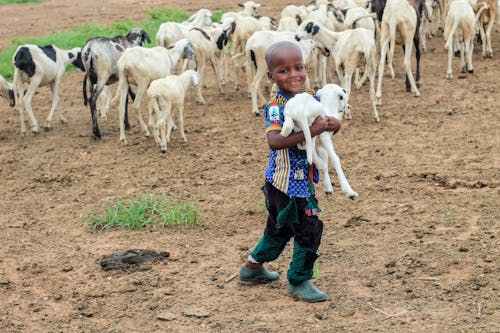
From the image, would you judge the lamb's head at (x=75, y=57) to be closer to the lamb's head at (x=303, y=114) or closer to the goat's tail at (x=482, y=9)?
the goat's tail at (x=482, y=9)

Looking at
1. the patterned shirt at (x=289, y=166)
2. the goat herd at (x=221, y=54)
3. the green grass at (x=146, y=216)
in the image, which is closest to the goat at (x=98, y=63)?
the goat herd at (x=221, y=54)

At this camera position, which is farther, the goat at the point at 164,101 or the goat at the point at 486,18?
the goat at the point at 486,18

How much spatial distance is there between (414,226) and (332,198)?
123cm

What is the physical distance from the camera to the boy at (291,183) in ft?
17.0

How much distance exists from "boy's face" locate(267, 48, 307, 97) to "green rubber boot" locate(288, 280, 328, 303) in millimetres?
1353

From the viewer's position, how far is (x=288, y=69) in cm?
522

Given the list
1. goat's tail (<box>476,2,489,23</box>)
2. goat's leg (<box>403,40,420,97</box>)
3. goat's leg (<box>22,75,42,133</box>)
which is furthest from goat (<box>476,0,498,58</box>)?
goat's leg (<box>22,75,42,133</box>)

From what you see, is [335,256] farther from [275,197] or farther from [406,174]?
[406,174]

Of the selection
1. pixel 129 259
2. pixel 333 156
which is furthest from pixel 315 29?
pixel 333 156

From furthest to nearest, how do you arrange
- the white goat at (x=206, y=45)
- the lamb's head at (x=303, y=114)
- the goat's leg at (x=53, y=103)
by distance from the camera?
the white goat at (x=206, y=45), the goat's leg at (x=53, y=103), the lamb's head at (x=303, y=114)

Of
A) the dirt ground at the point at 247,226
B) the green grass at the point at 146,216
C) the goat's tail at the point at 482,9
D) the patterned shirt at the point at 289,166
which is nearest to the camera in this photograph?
the patterned shirt at the point at 289,166

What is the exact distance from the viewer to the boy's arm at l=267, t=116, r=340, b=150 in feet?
16.6

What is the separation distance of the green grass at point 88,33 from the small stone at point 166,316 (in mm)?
10773

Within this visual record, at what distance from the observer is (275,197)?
5.47 meters
